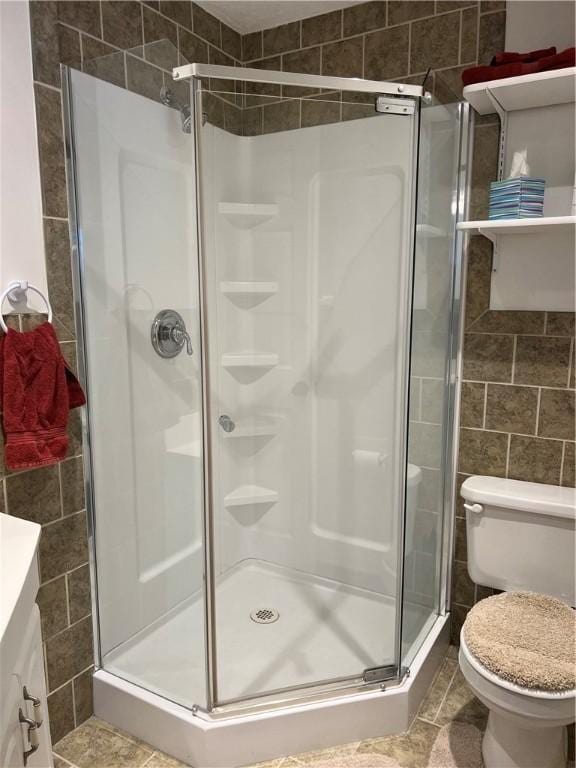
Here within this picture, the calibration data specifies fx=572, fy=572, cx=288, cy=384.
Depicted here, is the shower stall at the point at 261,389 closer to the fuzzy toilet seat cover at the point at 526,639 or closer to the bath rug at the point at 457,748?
the bath rug at the point at 457,748

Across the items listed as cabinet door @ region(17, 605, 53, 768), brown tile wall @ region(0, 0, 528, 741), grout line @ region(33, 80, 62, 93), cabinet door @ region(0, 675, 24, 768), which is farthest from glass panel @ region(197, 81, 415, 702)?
cabinet door @ region(0, 675, 24, 768)

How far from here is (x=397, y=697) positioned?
6.08 ft

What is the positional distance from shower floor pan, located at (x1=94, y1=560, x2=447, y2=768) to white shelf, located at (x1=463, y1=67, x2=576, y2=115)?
174cm

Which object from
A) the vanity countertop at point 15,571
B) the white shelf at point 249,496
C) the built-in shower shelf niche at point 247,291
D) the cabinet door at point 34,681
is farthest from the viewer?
the white shelf at point 249,496

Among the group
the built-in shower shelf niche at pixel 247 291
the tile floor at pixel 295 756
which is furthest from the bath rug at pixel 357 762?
the built-in shower shelf niche at pixel 247 291

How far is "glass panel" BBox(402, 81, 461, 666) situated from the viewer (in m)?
1.84

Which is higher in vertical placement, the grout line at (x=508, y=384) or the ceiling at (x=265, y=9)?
the ceiling at (x=265, y=9)

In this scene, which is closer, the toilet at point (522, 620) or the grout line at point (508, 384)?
the toilet at point (522, 620)

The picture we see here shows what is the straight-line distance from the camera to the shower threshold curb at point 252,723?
1727 mm

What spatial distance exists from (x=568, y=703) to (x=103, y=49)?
7.67 ft

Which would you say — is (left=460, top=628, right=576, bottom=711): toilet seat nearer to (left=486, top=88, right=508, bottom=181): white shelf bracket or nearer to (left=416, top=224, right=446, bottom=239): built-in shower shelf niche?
(left=416, top=224, right=446, bottom=239): built-in shower shelf niche

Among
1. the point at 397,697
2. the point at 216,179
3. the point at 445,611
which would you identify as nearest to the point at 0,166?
the point at 216,179

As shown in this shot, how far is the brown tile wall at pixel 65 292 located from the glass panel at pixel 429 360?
0.85 m

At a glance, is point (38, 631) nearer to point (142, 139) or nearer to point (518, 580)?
point (142, 139)
